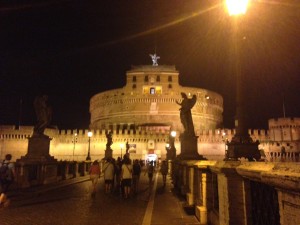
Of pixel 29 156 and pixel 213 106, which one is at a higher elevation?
pixel 213 106

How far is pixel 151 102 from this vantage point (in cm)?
6819

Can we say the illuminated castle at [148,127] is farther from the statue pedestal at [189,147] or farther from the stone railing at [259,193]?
the stone railing at [259,193]

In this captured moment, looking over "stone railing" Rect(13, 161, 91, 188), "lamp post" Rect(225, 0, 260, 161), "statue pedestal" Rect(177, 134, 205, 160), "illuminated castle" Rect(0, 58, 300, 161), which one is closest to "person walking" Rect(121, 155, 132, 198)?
"statue pedestal" Rect(177, 134, 205, 160)

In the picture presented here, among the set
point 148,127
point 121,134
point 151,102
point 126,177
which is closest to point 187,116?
point 126,177

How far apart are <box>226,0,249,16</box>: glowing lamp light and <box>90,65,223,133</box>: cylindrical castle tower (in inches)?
2344

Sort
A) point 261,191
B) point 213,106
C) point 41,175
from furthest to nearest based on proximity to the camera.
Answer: point 213,106 < point 41,175 < point 261,191

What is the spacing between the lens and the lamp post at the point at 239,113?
5955 mm

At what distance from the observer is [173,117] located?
67875 millimetres

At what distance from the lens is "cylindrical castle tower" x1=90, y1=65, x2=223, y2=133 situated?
6781 centimetres

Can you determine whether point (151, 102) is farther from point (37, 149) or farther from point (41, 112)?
point (37, 149)

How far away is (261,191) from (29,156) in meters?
12.5

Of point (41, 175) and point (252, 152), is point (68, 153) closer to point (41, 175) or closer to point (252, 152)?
point (41, 175)

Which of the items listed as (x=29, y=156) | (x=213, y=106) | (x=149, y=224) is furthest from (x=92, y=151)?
(x=149, y=224)

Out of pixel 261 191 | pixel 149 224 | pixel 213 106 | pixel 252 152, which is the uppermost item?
pixel 213 106
